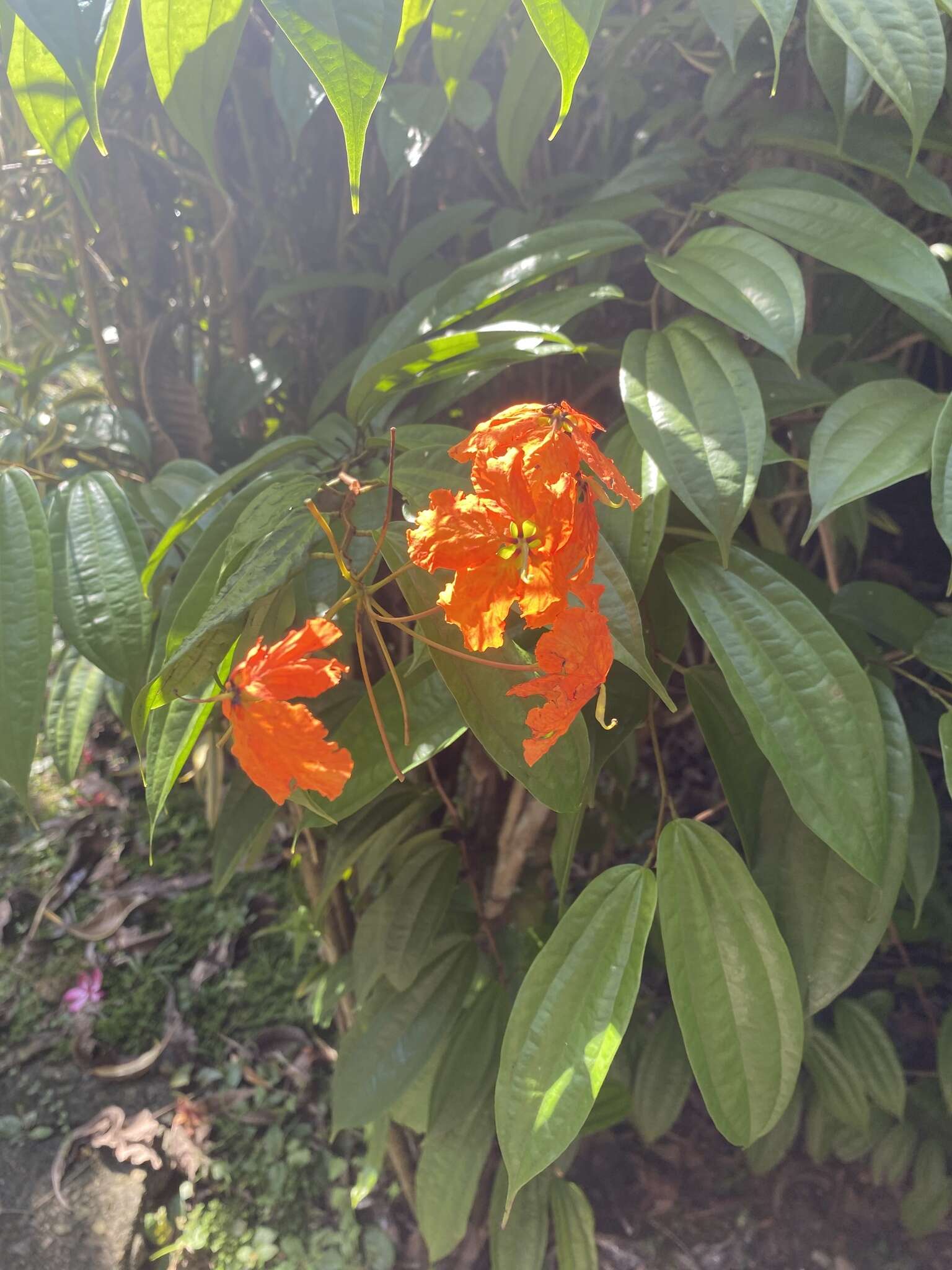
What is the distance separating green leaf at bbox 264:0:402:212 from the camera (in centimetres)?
34

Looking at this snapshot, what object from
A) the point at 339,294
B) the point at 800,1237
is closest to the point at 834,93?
the point at 339,294

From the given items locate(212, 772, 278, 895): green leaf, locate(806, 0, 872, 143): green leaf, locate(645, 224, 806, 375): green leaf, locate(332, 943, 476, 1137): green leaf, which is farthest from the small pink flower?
locate(806, 0, 872, 143): green leaf

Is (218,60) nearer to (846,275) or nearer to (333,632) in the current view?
(333,632)

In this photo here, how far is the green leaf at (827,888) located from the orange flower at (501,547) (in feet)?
0.95

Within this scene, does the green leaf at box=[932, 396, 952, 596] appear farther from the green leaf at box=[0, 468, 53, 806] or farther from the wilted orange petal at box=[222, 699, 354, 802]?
the green leaf at box=[0, 468, 53, 806]

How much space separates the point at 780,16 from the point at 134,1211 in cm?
141

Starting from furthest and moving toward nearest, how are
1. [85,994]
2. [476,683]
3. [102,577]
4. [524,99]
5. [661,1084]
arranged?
[85,994] < [661,1084] < [524,99] < [102,577] < [476,683]

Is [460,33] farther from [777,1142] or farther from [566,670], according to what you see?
[777,1142]

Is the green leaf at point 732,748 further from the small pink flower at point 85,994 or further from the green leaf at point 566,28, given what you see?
the small pink flower at point 85,994

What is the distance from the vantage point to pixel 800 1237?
104cm

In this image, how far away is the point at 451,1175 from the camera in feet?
2.65

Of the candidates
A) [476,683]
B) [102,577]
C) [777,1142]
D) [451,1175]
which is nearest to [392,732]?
[476,683]

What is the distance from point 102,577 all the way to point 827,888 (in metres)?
0.54

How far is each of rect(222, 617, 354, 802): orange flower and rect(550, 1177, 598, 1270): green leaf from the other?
27.1 inches
